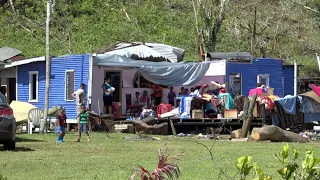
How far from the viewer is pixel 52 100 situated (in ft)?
101

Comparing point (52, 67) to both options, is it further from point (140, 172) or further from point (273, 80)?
point (140, 172)

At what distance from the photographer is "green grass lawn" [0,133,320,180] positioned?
13.1 m

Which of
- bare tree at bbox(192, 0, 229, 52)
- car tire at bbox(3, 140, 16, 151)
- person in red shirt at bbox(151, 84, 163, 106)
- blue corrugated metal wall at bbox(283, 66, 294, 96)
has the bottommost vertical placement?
car tire at bbox(3, 140, 16, 151)

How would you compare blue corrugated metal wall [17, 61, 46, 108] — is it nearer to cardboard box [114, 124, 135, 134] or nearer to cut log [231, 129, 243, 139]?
cardboard box [114, 124, 135, 134]

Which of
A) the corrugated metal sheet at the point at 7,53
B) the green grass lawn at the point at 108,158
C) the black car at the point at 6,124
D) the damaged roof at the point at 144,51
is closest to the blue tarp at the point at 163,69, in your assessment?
the damaged roof at the point at 144,51

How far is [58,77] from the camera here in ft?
99.6

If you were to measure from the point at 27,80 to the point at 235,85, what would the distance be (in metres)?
8.98

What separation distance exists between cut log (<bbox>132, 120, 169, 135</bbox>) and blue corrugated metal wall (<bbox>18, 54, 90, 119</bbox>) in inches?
137

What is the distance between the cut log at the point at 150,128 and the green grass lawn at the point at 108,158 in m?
2.99

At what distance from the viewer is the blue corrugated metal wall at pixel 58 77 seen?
29281 mm

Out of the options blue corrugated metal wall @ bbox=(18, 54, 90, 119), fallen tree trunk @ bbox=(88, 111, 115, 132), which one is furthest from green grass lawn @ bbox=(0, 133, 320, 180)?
blue corrugated metal wall @ bbox=(18, 54, 90, 119)

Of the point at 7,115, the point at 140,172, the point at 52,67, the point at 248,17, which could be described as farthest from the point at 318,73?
the point at 140,172

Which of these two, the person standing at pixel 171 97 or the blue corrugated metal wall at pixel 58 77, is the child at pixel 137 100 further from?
the blue corrugated metal wall at pixel 58 77

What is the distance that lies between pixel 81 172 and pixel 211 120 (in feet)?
Result: 49.4
